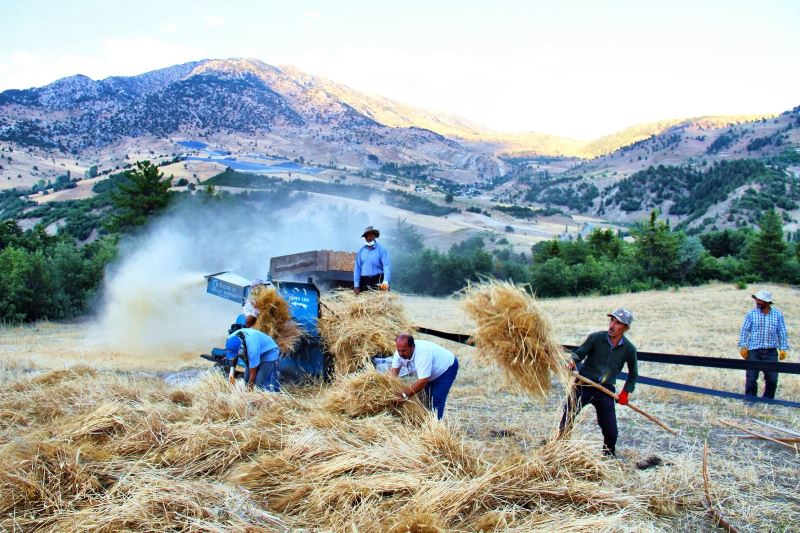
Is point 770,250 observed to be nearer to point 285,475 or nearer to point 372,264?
point 372,264

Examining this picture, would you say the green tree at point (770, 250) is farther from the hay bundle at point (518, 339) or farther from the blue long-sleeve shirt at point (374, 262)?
the hay bundle at point (518, 339)

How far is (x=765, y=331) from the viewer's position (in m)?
7.89

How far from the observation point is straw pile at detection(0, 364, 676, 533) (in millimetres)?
3570

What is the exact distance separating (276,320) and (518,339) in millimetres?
3778

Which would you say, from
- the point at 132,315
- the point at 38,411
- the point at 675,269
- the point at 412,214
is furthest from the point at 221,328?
the point at 412,214

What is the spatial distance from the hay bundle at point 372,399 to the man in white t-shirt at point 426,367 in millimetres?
90

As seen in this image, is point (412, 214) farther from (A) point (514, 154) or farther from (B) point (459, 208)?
(A) point (514, 154)

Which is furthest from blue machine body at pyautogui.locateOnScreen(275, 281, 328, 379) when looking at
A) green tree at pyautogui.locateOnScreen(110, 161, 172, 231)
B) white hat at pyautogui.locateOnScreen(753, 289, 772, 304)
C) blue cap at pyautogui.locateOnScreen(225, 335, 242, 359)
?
green tree at pyautogui.locateOnScreen(110, 161, 172, 231)

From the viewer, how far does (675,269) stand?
1372 inches

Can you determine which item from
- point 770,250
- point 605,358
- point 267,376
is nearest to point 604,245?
point 770,250

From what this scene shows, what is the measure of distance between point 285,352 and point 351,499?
403 centimetres

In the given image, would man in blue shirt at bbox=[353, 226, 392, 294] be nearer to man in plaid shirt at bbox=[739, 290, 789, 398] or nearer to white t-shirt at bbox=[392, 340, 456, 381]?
white t-shirt at bbox=[392, 340, 456, 381]

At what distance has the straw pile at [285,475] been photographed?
11.7ft

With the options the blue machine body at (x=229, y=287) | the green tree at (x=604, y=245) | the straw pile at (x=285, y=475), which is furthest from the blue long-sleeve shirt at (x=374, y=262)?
the green tree at (x=604, y=245)
